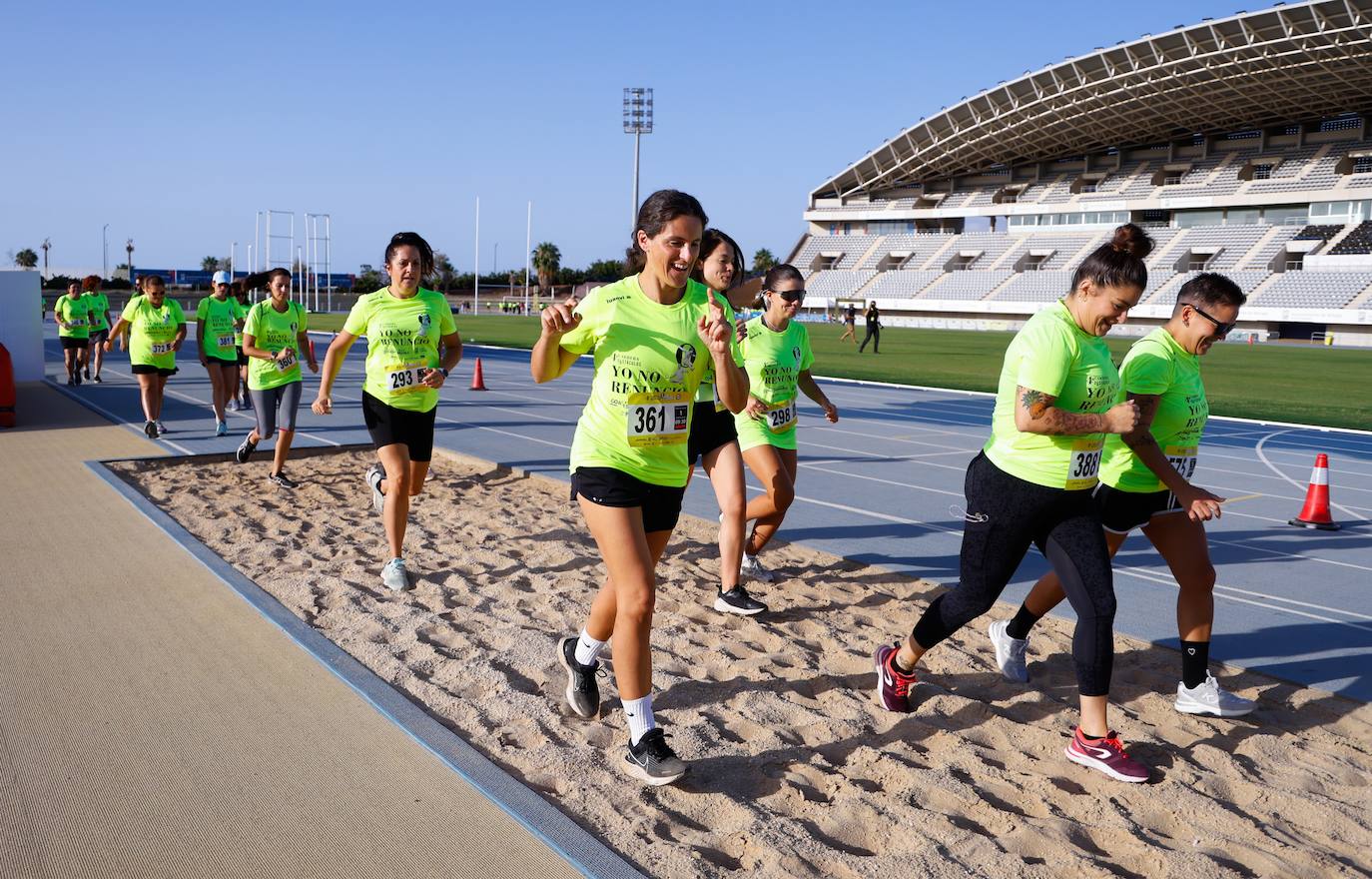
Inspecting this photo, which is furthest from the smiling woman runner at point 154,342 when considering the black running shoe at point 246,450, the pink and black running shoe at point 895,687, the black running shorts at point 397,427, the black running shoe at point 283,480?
the pink and black running shoe at point 895,687

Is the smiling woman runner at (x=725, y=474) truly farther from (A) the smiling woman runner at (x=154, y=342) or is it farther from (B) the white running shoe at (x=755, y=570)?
(A) the smiling woman runner at (x=154, y=342)

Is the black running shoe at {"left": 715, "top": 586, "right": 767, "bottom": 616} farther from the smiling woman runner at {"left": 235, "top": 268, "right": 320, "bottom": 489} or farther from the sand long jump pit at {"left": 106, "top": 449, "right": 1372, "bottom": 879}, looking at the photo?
the smiling woman runner at {"left": 235, "top": 268, "right": 320, "bottom": 489}

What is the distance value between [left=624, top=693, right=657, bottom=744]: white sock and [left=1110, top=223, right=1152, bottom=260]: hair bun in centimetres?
234

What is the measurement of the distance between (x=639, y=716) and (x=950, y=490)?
6.86m

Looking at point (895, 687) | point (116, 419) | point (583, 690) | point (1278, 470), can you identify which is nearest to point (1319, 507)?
point (1278, 470)

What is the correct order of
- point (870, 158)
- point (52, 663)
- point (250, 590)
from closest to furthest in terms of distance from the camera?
point (52, 663), point (250, 590), point (870, 158)

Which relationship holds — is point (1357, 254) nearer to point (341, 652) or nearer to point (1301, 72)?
point (1301, 72)

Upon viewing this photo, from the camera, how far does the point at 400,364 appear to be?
6426 mm

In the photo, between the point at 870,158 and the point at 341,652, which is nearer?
the point at 341,652

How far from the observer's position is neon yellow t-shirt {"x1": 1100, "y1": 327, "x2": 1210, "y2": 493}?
4312 millimetres

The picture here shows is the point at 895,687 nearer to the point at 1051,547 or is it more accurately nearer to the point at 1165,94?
the point at 1051,547

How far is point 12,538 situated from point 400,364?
2.90 metres

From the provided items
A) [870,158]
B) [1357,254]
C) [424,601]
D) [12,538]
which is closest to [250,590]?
[424,601]

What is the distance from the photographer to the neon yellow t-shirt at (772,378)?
6117 mm
